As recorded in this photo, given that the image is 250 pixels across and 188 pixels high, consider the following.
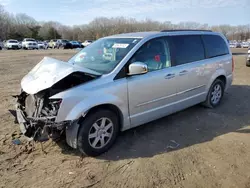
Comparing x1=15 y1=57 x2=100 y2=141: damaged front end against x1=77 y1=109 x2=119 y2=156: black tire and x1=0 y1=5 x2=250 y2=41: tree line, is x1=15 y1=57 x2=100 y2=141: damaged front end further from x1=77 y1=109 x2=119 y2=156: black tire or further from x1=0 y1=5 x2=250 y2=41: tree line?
x1=0 y1=5 x2=250 y2=41: tree line

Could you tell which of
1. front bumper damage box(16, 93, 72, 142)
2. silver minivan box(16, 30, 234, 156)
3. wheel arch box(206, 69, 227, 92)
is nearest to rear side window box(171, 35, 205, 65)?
silver minivan box(16, 30, 234, 156)

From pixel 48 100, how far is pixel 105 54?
1357mm

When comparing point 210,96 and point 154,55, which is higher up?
point 154,55

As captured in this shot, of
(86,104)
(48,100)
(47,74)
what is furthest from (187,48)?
(48,100)

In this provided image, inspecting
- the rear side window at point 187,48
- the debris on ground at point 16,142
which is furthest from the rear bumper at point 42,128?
the rear side window at point 187,48

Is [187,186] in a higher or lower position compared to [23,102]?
lower

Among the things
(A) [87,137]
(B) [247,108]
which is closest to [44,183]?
(A) [87,137]

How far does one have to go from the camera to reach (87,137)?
3197 mm

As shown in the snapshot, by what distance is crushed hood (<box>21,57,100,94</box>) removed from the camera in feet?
10.2

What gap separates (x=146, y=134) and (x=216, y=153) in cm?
121

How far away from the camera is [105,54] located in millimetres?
3945

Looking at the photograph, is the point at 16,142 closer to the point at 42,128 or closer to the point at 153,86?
the point at 42,128

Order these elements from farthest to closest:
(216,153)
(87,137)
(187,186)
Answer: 1. (216,153)
2. (87,137)
3. (187,186)

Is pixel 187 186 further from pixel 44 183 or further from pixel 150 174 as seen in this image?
pixel 44 183
